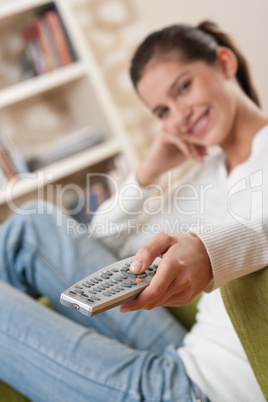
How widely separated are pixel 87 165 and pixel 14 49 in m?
0.57

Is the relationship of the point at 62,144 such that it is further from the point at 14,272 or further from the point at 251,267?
the point at 251,267

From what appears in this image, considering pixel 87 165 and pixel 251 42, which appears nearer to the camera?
pixel 251 42

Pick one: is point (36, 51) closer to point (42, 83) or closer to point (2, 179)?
point (42, 83)

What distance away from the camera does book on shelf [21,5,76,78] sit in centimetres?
169

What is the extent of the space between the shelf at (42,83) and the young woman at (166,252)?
0.70 m

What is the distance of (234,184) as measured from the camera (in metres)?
0.86

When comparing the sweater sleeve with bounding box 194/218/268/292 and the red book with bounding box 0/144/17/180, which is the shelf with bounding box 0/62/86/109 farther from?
the sweater sleeve with bounding box 194/218/268/292

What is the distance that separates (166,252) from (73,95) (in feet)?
4.91

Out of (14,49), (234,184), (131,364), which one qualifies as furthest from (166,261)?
(14,49)

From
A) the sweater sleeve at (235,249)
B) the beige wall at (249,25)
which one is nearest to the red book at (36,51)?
the beige wall at (249,25)

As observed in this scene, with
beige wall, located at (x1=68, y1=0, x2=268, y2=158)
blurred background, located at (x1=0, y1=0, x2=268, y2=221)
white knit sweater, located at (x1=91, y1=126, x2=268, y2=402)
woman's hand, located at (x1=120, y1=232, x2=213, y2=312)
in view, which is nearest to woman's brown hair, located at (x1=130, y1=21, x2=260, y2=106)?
white knit sweater, located at (x1=91, y1=126, x2=268, y2=402)

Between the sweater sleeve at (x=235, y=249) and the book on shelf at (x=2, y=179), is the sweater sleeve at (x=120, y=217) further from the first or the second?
the book on shelf at (x=2, y=179)

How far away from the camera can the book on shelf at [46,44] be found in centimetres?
169

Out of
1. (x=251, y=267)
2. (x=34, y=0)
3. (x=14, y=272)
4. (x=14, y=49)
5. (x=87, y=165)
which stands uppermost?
(x=34, y=0)
